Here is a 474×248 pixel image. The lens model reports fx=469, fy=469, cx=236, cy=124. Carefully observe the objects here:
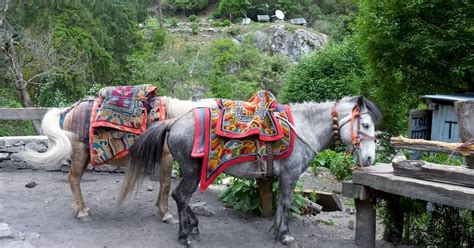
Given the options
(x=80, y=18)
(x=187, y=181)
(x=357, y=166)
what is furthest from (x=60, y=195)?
(x=80, y=18)

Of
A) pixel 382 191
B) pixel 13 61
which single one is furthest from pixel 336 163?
pixel 13 61

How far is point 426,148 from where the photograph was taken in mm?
4594

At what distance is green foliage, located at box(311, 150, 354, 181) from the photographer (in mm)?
10445

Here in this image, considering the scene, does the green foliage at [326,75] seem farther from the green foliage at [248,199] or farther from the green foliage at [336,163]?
the green foliage at [248,199]

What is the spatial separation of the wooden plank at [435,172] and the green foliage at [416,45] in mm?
3519

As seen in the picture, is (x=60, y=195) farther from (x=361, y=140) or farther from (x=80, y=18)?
(x=80, y=18)

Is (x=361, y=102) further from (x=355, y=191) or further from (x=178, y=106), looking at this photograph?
(x=178, y=106)

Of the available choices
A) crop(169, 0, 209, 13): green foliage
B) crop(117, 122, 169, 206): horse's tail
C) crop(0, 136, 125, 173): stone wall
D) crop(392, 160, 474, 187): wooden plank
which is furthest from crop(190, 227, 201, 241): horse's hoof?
crop(169, 0, 209, 13): green foliage

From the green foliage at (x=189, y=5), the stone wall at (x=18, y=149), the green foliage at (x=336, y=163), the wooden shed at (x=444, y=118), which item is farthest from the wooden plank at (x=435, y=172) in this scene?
the green foliage at (x=189, y=5)

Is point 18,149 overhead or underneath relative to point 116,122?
underneath

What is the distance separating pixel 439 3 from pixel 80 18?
43.8 ft

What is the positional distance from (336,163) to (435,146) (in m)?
6.39

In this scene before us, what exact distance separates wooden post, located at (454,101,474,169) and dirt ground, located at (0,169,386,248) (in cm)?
176

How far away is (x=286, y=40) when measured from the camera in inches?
1571
